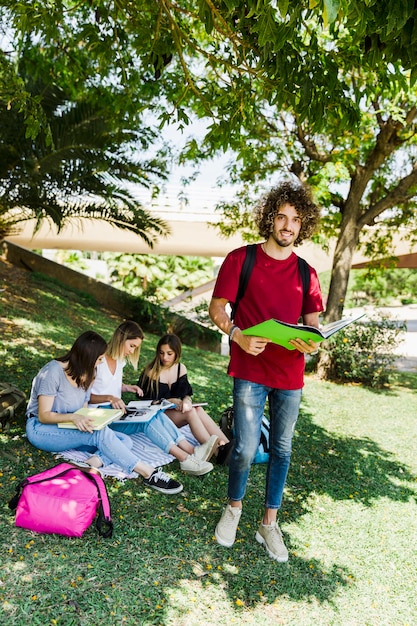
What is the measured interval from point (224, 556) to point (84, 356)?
5.61ft

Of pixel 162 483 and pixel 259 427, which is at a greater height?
pixel 259 427

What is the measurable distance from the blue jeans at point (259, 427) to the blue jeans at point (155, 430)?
1.17 m

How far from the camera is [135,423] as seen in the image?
446 centimetres

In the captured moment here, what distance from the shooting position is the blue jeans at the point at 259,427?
3213mm

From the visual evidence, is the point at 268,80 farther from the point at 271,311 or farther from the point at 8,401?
the point at 8,401

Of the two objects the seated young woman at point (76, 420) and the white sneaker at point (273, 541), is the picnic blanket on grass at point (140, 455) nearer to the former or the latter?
the seated young woman at point (76, 420)

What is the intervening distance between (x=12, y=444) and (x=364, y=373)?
7.26 meters

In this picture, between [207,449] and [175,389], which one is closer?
[207,449]

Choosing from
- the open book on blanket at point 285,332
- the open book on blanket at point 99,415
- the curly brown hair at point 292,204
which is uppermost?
the curly brown hair at point 292,204

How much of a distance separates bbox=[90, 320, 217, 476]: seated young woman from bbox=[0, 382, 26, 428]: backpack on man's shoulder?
2.15ft

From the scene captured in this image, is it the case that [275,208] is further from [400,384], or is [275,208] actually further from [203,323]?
[203,323]

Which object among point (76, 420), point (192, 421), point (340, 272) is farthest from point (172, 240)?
point (76, 420)

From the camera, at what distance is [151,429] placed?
4535 mm

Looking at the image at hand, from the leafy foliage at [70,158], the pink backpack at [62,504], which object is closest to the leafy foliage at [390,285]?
the leafy foliage at [70,158]
